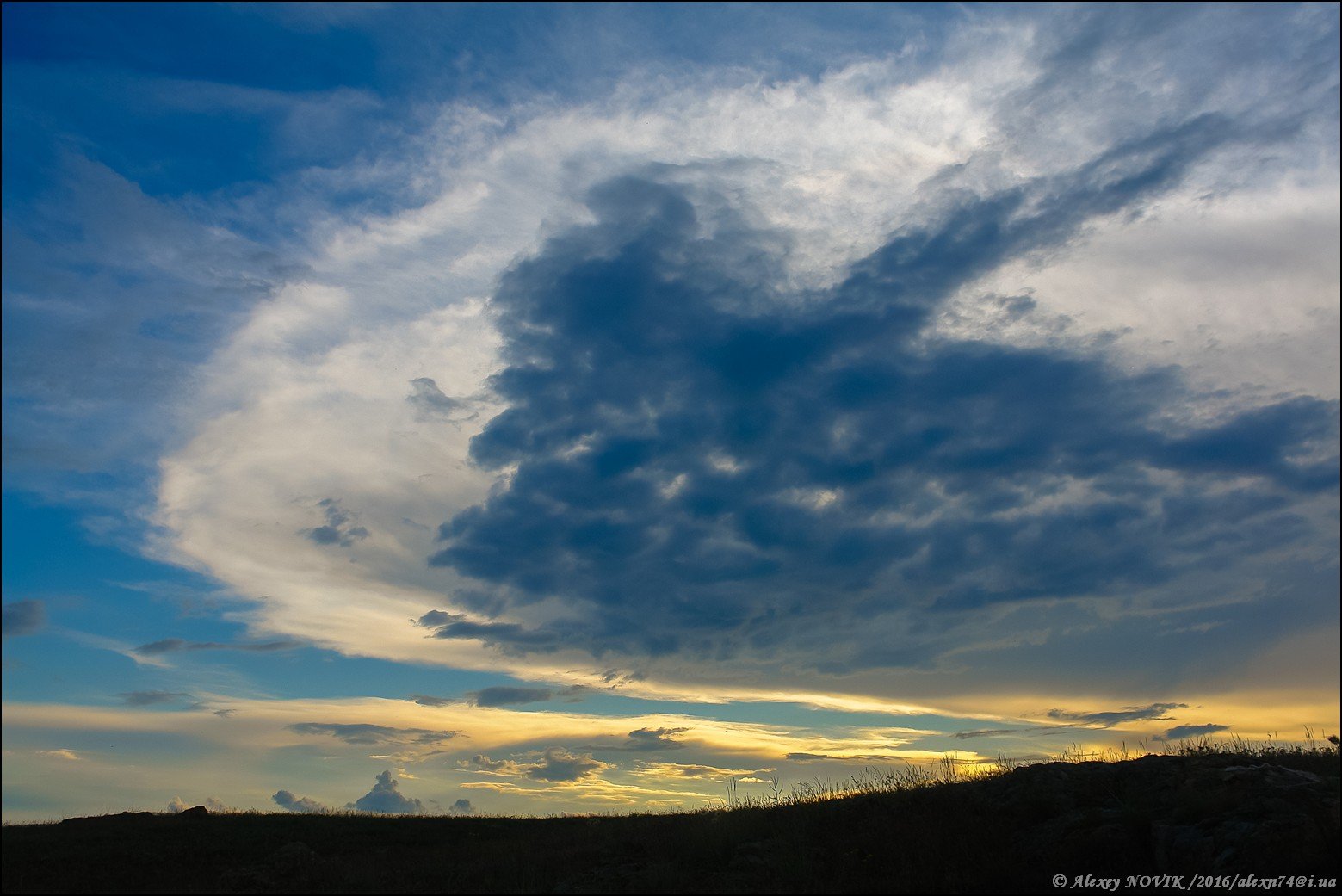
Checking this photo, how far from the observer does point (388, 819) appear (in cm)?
3234

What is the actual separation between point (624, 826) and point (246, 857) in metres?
11.8

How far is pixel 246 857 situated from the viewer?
23.9 meters

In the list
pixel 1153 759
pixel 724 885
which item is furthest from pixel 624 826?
pixel 1153 759

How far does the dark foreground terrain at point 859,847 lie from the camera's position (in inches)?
609

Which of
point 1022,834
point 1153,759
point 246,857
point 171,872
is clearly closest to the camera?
point 1022,834

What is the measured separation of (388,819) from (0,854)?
12897mm

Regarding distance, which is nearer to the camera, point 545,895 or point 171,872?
point 545,895

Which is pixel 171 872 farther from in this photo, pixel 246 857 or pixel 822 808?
pixel 822 808

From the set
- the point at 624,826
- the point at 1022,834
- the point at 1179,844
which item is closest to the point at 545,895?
the point at 624,826

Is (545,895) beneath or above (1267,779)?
beneath

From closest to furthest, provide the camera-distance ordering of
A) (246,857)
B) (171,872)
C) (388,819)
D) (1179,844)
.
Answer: (1179,844) → (171,872) → (246,857) → (388,819)

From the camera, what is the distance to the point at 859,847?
19.1 m

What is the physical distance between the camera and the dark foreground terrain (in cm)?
1548

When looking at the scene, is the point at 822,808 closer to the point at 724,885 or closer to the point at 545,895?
the point at 724,885
